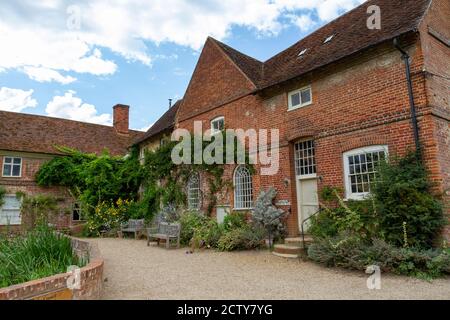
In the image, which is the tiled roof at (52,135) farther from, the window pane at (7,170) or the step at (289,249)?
the step at (289,249)

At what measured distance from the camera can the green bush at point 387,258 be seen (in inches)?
259

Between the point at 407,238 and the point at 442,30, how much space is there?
22.1 feet

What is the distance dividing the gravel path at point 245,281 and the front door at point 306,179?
8.42 ft

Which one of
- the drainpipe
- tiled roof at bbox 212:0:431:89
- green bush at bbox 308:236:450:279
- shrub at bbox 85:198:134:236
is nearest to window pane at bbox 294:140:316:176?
tiled roof at bbox 212:0:431:89

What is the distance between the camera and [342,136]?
9.76 metres

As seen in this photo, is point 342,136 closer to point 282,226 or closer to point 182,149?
point 282,226

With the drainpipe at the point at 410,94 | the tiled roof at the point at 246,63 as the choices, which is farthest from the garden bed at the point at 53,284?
the tiled roof at the point at 246,63

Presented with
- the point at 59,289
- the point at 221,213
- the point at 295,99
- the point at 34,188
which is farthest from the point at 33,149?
the point at 59,289

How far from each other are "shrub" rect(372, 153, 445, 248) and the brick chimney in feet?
79.4

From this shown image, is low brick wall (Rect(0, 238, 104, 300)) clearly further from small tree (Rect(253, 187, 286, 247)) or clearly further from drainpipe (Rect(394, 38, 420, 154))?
drainpipe (Rect(394, 38, 420, 154))

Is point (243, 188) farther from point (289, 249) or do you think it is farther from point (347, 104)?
point (347, 104)

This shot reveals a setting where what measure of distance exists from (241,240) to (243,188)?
278 centimetres

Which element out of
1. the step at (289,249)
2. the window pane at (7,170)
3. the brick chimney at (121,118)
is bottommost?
the step at (289,249)

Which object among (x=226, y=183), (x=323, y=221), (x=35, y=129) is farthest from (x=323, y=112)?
(x=35, y=129)
